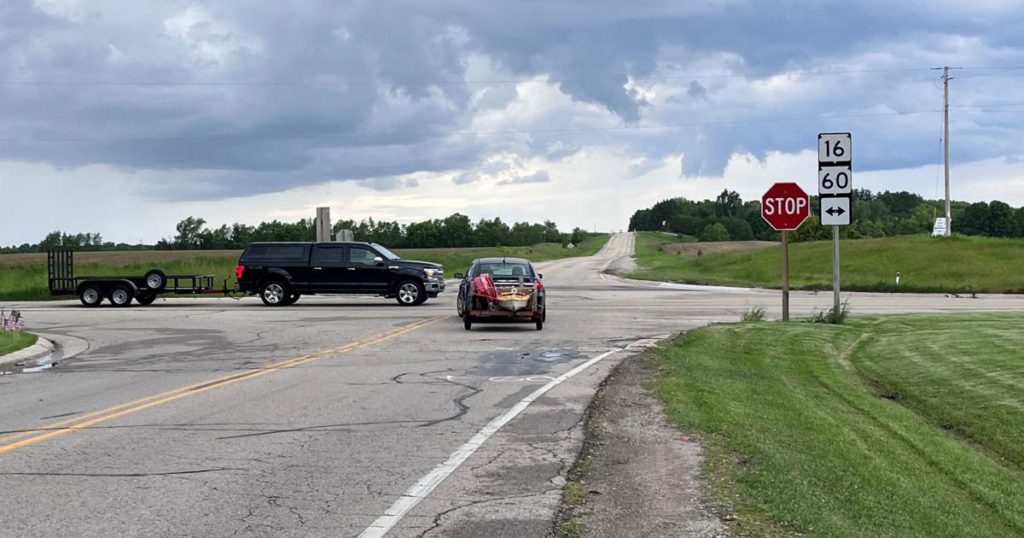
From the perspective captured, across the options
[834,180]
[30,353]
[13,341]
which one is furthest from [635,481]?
[13,341]

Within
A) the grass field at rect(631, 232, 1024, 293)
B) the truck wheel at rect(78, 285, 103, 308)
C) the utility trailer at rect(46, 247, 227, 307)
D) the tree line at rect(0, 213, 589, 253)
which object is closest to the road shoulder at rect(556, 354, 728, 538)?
the utility trailer at rect(46, 247, 227, 307)

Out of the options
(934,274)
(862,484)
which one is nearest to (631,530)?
(862,484)

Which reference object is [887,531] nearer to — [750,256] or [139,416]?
[139,416]

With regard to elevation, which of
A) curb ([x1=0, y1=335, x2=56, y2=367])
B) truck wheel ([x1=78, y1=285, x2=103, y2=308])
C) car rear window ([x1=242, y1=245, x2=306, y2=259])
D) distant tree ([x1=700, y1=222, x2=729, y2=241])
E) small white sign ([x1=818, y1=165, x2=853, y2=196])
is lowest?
curb ([x1=0, y1=335, x2=56, y2=367])

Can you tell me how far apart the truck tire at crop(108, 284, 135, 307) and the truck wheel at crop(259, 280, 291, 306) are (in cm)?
477

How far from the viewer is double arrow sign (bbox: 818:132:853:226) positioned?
19625mm

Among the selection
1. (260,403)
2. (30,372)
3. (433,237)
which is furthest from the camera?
(433,237)

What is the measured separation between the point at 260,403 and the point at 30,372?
5949mm

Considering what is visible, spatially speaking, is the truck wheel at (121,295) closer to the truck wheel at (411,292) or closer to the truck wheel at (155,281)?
the truck wheel at (155,281)

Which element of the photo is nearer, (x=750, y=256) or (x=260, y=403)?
(x=260, y=403)

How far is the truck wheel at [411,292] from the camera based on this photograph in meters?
29.7

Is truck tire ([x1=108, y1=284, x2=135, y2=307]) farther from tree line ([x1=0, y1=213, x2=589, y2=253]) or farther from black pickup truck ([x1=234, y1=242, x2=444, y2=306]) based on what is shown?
tree line ([x1=0, y1=213, x2=589, y2=253])

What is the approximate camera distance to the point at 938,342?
1568 centimetres

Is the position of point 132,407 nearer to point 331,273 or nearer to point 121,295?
point 331,273
